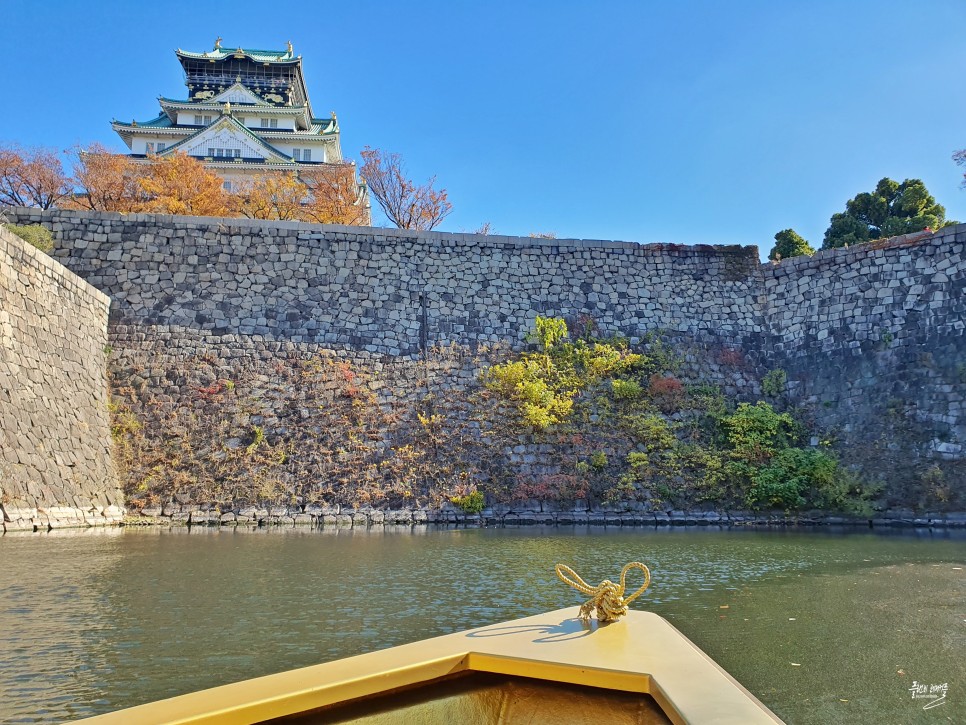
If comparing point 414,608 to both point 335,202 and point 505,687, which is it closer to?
point 505,687

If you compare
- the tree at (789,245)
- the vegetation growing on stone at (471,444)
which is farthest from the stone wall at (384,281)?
the tree at (789,245)

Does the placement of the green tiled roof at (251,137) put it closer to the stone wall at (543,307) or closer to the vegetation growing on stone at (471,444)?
the stone wall at (543,307)

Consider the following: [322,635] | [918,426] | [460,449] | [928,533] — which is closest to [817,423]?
[918,426]

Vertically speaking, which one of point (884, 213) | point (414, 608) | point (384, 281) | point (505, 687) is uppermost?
point (884, 213)

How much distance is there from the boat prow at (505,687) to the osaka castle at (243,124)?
1058 inches

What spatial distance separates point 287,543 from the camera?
32.4 ft

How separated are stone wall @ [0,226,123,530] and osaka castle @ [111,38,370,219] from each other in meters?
15.8

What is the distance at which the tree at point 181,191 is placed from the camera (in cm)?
2316

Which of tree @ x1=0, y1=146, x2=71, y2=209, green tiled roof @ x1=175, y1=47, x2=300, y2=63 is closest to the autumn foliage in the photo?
tree @ x1=0, y1=146, x2=71, y2=209

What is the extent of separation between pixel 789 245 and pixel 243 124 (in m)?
28.5

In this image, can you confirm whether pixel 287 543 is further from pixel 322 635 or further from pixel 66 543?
pixel 322 635

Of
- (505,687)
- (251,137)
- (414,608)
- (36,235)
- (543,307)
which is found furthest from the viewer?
(251,137)

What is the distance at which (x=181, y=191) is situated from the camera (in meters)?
23.7

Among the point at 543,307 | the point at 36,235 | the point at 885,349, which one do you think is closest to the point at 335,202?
the point at 36,235
